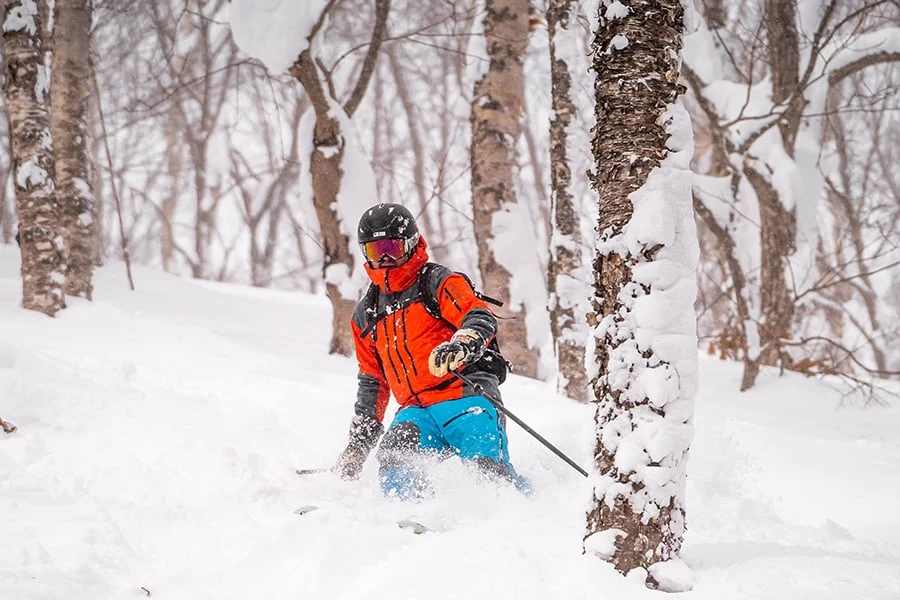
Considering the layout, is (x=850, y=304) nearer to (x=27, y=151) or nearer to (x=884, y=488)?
(x=884, y=488)

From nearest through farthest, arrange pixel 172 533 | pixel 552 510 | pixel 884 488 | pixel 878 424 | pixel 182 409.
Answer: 1. pixel 172 533
2. pixel 552 510
3. pixel 884 488
4. pixel 182 409
5. pixel 878 424

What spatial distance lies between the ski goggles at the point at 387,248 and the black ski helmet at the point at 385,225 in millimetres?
16

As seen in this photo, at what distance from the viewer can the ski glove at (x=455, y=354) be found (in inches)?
121

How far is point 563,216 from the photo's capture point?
5.95 meters

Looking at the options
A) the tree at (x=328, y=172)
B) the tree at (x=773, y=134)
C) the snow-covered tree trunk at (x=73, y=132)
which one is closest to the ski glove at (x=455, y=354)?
the tree at (x=328, y=172)

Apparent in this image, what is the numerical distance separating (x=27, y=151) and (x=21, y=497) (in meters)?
4.51

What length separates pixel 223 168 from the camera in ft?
61.0

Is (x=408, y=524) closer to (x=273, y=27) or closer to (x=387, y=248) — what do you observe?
(x=387, y=248)

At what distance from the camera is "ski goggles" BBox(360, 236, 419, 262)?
Answer: 3506 mm

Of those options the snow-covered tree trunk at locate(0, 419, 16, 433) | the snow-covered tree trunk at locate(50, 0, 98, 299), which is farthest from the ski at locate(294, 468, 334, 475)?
the snow-covered tree trunk at locate(50, 0, 98, 299)

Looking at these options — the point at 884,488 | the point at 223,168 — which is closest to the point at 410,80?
the point at 223,168

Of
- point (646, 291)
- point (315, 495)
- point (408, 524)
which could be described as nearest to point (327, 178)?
point (315, 495)

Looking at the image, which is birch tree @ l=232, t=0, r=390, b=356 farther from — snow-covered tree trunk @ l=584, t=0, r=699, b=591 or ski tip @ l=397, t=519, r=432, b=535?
snow-covered tree trunk @ l=584, t=0, r=699, b=591

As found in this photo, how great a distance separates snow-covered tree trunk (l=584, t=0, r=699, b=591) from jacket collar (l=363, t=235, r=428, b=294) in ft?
4.95
